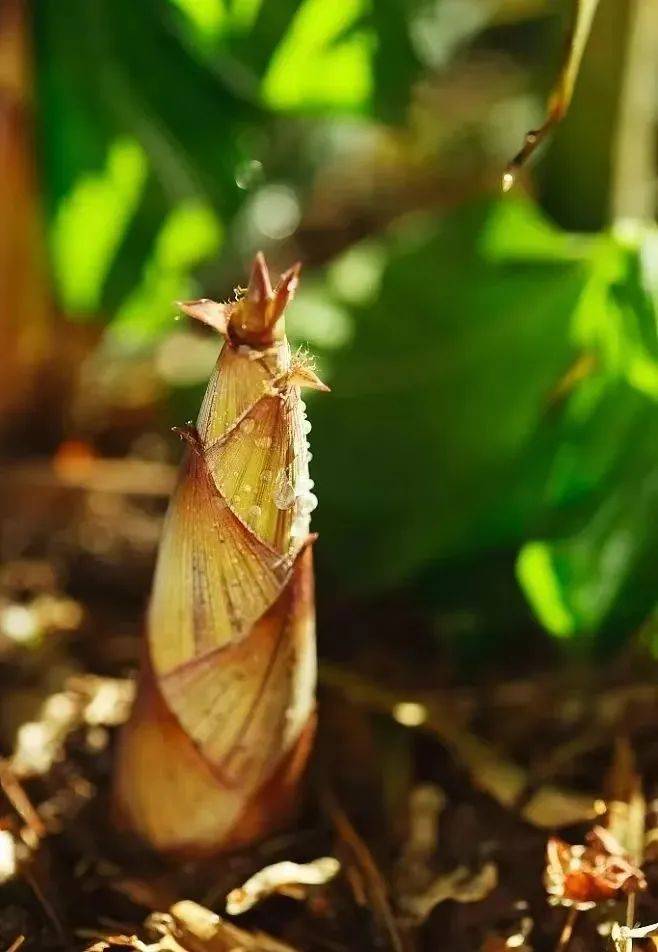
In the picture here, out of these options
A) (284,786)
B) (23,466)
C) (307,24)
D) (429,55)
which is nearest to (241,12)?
(307,24)

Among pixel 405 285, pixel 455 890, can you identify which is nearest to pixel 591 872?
pixel 455 890

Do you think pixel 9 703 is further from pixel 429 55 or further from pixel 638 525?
pixel 429 55

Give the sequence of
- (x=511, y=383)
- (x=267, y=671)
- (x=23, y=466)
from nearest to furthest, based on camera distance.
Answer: (x=267, y=671), (x=511, y=383), (x=23, y=466)

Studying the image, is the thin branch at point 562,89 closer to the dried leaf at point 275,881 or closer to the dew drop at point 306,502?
the dew drop at point 306,502

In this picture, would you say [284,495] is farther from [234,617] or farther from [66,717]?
[66,717]

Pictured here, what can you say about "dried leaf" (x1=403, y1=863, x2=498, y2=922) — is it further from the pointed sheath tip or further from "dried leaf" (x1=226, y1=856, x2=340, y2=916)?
the pointed sheath tip

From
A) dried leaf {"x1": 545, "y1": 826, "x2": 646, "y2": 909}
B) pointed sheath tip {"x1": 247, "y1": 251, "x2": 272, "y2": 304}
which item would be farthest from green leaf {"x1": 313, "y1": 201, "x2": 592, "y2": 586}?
pointed sheath tip {"x1": 247, "y1": 251, "x2": 272, "y2": 304}
